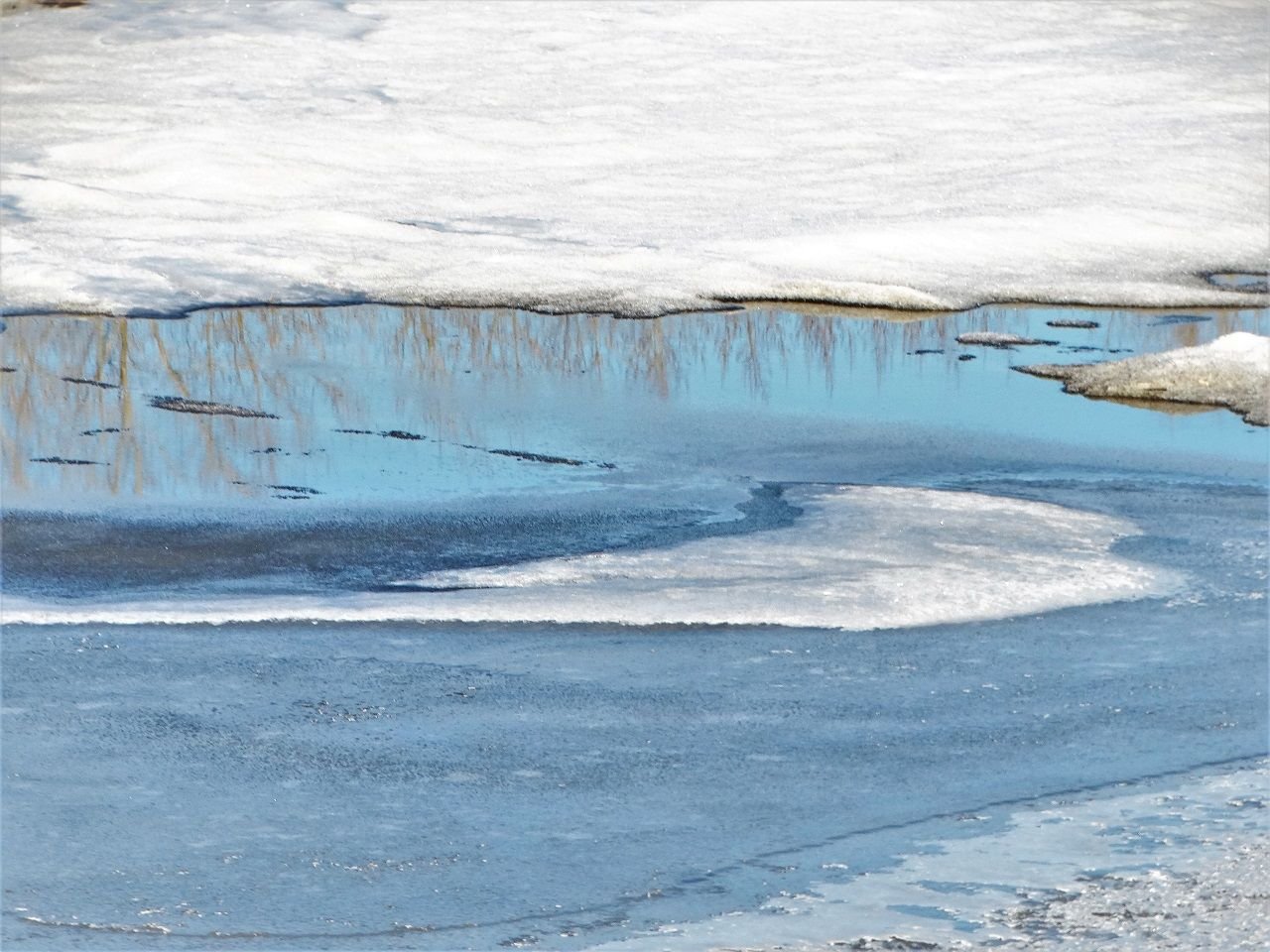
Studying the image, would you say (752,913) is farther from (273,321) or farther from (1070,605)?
(273,321)

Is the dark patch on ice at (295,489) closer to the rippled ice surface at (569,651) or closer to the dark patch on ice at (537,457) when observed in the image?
the rippled ice surface at (569,651)

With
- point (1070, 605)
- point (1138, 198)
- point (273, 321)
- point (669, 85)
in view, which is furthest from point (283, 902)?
point (669, 85)

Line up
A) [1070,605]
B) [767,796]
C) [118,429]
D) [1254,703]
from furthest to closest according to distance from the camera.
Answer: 1. [118,429]
2. [1070,605]
3. [1254,703]
4. [767,796]

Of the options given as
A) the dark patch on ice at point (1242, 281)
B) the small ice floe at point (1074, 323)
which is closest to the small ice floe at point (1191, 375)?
the small ice floe at point (1074, 323)

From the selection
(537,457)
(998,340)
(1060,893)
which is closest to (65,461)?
(537,457)

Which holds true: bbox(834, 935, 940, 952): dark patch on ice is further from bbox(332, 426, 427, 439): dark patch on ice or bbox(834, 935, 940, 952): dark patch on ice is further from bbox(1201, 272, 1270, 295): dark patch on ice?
bbox(1201, 272, 1270, 295): dark patch on ice

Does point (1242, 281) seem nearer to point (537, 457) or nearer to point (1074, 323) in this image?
point (1074, 323)
